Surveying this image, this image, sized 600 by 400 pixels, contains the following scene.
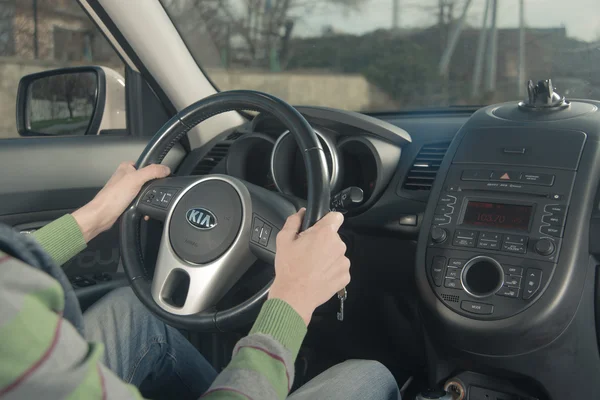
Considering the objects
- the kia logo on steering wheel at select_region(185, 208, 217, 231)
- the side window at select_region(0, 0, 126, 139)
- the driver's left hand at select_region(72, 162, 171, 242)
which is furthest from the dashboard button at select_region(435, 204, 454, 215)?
the side window at select_region(0, 0, 126, 139)

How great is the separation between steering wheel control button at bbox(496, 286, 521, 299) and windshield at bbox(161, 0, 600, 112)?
2.20 feet

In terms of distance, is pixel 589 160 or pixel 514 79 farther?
pixel 514 79

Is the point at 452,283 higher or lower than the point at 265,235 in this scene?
lower

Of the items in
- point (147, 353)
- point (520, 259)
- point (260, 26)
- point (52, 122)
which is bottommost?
point (147, 353)

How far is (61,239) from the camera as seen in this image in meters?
1.62

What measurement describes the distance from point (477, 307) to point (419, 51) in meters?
2.88

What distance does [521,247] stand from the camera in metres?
1.65

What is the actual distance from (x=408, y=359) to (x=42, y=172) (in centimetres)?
139

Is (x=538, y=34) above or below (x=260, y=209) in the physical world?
above

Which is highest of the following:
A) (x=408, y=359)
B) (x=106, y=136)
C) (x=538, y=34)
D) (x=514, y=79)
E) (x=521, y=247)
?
(x=538, y=34)

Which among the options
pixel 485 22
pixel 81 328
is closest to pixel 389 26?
pixel 485 22

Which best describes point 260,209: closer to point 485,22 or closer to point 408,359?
point 408,359

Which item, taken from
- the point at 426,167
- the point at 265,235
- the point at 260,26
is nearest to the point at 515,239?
the point at 426,167

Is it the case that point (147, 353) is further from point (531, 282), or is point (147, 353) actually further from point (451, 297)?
point (531, 282)
